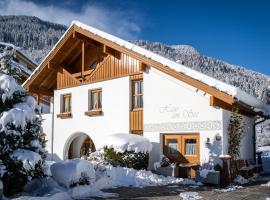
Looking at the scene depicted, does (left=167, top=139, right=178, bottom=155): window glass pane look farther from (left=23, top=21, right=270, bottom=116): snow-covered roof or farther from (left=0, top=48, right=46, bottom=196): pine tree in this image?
(left=0, top=48, right=46, bottom=196): pine tree

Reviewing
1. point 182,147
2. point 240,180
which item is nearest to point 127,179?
point 182,147

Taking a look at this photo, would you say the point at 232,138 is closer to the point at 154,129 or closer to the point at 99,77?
the point at 154,129

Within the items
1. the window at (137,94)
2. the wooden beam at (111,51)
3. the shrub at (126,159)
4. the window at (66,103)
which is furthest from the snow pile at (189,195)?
the window at (66,103)

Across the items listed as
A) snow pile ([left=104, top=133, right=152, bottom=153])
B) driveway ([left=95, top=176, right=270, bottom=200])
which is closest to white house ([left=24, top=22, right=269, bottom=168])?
snow pile ([left=104, top=133, right=152, bottom=153])

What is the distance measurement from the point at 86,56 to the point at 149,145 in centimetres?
780

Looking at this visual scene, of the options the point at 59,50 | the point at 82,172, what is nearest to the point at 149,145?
the point at 82,172

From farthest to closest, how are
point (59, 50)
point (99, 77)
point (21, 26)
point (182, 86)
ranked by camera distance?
point (21, 26)
point (59, 50)
point (99, 77)
point (182, 86)

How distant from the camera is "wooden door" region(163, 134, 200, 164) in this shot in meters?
15.0

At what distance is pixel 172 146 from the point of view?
1583cm

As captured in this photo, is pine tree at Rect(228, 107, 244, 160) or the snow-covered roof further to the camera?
pine tree at Rect(228, 107, 244, 160)

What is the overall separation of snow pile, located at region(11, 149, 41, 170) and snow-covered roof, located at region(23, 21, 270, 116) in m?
7.15

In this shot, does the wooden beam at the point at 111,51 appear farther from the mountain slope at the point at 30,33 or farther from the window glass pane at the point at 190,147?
the mountain slope at the point at 30,33

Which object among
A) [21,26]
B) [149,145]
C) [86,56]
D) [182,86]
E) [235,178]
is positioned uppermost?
[21,26]

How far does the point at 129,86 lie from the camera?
1777 centimetres
